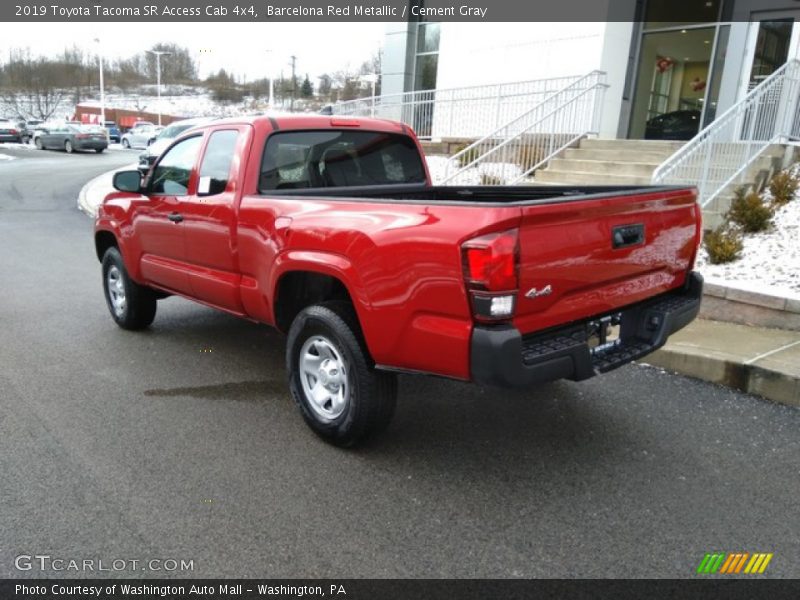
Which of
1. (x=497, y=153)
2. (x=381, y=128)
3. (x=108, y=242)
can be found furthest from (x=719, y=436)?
(x=497, y=153)

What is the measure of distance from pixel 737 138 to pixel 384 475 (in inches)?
290

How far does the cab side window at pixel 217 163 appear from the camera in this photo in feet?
14.5

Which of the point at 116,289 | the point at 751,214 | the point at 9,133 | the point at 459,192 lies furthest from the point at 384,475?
the point at 9,133

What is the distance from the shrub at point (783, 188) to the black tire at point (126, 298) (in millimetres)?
7341

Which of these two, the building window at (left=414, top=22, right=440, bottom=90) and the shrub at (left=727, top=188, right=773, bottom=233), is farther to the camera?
the building window at (left=414, top=22, right=440, bottom=90)

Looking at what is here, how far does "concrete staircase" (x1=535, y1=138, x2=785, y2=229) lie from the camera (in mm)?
8492

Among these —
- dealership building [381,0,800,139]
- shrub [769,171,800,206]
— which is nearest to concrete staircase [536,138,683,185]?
dealership building [381,0,800,139]

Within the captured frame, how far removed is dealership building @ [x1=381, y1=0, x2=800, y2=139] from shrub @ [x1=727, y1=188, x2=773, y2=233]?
519cm

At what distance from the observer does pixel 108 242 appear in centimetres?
620

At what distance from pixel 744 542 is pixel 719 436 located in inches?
45.1

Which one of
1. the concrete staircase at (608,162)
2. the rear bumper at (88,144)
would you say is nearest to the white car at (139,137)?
the rear bumper at (88,144)

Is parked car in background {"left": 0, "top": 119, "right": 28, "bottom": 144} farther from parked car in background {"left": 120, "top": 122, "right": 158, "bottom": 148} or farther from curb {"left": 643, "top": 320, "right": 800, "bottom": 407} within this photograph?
curb {"left": 643, "top": 320, "right": 800, "bottom": 407}

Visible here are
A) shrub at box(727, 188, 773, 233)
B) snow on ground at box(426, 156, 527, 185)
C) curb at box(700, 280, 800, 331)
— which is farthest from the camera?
snow on ground at box(426, 156, 527, 185)
